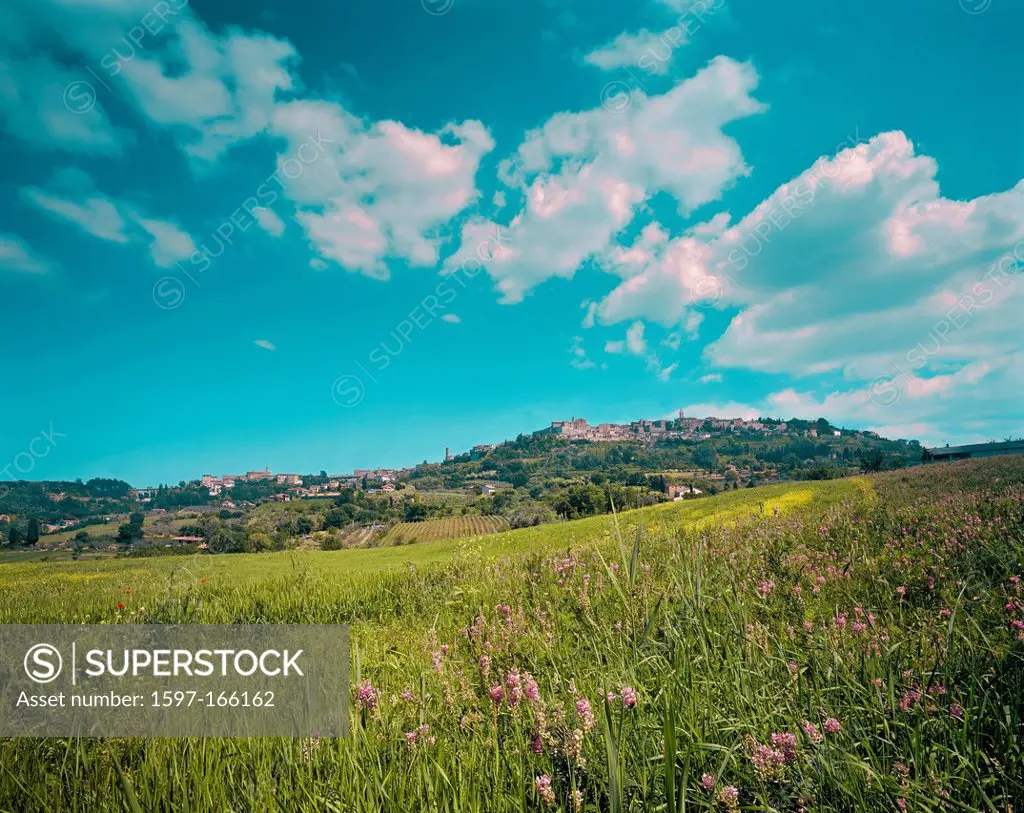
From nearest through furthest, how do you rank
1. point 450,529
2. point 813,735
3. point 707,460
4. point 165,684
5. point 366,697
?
point 813,735 < point 366,697 < point 165,684 < point 450,529 < point 707,460

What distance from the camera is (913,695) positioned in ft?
6.79

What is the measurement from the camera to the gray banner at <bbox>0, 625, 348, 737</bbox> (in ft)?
8.73

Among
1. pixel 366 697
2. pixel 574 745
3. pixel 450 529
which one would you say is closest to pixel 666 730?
pixel 574 745

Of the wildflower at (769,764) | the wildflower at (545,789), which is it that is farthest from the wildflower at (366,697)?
the wildflower at (769,764)

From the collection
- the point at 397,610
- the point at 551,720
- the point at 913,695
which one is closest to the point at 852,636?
the point at 913,695

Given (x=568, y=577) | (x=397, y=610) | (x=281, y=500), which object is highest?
(x=281, y=500)

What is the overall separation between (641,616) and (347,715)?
2168 millimetres

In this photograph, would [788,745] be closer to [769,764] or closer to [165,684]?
[769,764]

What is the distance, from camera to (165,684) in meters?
3.56

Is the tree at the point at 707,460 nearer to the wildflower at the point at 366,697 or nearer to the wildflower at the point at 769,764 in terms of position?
the wildflower at the point at 366,697

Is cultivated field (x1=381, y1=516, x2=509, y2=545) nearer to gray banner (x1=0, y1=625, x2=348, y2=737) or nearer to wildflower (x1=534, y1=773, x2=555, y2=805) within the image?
gray banner (x1=0, y1=625, x2=348, y2=737)

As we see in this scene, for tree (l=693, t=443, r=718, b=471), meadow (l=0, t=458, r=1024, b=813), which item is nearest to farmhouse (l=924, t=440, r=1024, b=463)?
meadow (l=0, t=458, r=1024, b=813)

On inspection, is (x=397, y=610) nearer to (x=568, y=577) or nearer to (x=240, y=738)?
(x=568, y=577)

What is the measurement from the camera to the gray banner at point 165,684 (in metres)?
2.66
